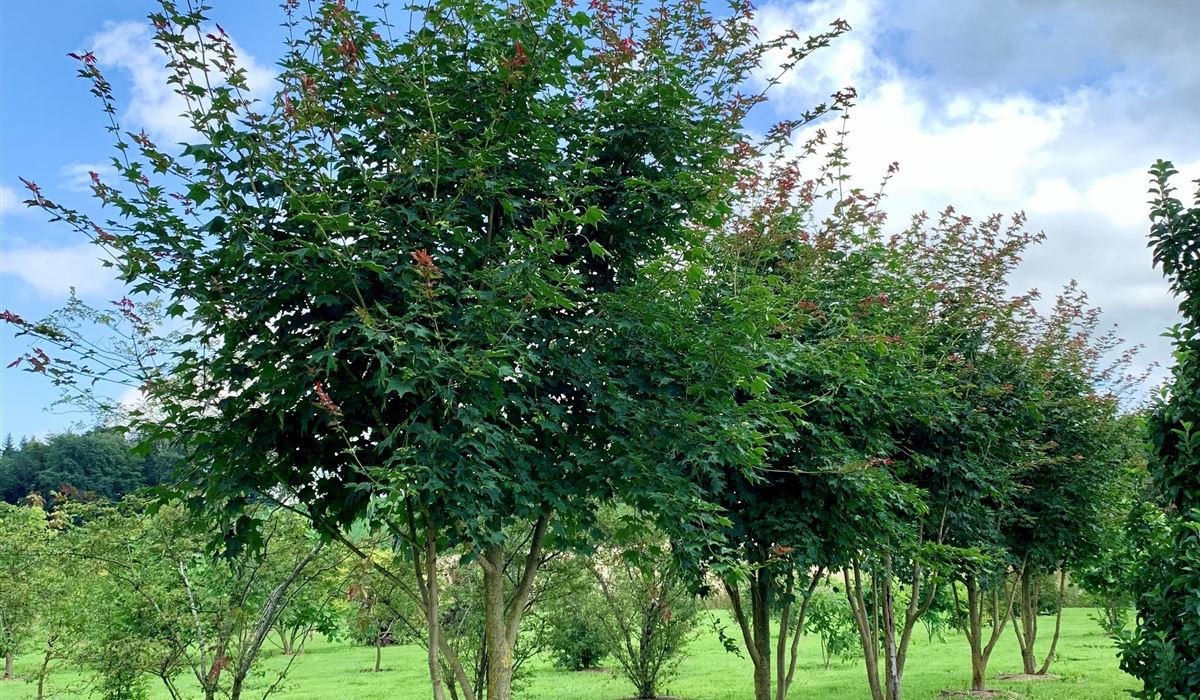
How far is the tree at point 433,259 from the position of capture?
16.1ft

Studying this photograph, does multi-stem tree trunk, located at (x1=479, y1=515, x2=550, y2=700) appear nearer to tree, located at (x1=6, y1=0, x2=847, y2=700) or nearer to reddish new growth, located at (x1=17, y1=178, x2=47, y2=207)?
tree, located at (x1=6, y1=0, x2=847, y2=700)

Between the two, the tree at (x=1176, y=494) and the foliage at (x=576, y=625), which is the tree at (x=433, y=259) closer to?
the tree at (x=1176, y=494)

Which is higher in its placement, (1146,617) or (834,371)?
(834,371)

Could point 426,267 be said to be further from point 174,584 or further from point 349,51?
point 174,584

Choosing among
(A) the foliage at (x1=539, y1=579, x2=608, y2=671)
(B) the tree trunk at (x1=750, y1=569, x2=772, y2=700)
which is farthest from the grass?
(B) the tree trunk at (x1=750, y1=569, x2=772, y2=700)

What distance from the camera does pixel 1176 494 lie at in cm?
600

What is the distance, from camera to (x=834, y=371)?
298 inches

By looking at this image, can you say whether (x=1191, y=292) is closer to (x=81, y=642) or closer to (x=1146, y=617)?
(x=1146, y=617)

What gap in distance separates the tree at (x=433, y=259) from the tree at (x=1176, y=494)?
3082mm

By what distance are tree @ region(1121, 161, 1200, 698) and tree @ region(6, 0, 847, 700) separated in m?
3.08

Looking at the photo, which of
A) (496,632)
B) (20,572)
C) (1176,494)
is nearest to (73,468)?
(20,572)

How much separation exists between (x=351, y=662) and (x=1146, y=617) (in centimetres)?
2466

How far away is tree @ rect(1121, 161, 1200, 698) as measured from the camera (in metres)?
5.47

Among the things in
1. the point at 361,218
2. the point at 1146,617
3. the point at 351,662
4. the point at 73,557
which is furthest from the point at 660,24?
the point at 351,662
